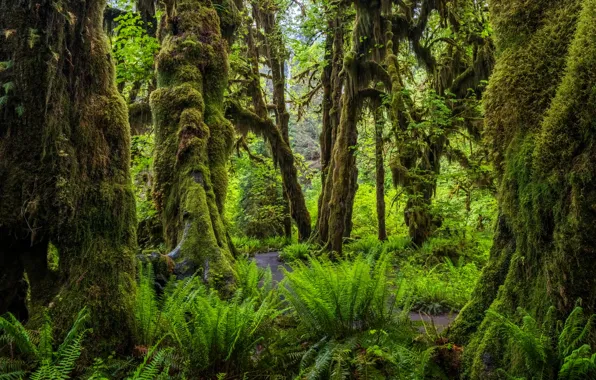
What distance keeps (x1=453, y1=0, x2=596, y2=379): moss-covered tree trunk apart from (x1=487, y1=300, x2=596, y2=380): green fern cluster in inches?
1.6

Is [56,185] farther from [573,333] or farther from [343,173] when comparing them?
[343,173]

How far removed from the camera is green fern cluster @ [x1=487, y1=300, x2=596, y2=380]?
210 centimetres

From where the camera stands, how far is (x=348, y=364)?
2812 millimetres

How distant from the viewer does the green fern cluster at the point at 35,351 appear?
222 cm

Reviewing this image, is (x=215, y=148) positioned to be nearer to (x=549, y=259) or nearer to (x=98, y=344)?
(x=98, y=344)

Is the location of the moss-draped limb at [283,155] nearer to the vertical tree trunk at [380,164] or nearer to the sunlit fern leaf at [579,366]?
the vertical tree trunk at [380,164]

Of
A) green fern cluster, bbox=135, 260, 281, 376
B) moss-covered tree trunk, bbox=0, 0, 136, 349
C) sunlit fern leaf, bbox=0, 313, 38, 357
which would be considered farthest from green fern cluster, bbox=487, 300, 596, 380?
sunlit fern leaf, bbox=0, 313, 38, 357

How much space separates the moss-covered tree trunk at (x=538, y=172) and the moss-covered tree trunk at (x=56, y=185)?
9.17 feet

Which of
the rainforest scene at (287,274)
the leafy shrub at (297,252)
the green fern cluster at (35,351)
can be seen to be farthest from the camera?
the leafy shrub at (297,252)

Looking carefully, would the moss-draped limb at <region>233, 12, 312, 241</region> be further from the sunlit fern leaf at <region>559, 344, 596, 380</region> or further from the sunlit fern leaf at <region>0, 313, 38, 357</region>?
the sunlit fern leaf at <region>559, 344, 596, 380</region>

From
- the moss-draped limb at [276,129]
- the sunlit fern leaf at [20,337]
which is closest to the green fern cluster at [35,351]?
the sunlit fern leaf at [20,337]

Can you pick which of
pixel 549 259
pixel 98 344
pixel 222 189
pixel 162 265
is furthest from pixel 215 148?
pixel 549 259

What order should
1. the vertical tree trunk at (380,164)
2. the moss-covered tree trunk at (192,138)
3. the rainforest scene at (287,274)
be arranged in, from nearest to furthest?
1. the rainforest scene at (287,274)
2. the moss-covered tree trunk at (192,138)
3. the vertical tree trunk at (380,164)

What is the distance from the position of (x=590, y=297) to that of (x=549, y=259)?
0.30 m
